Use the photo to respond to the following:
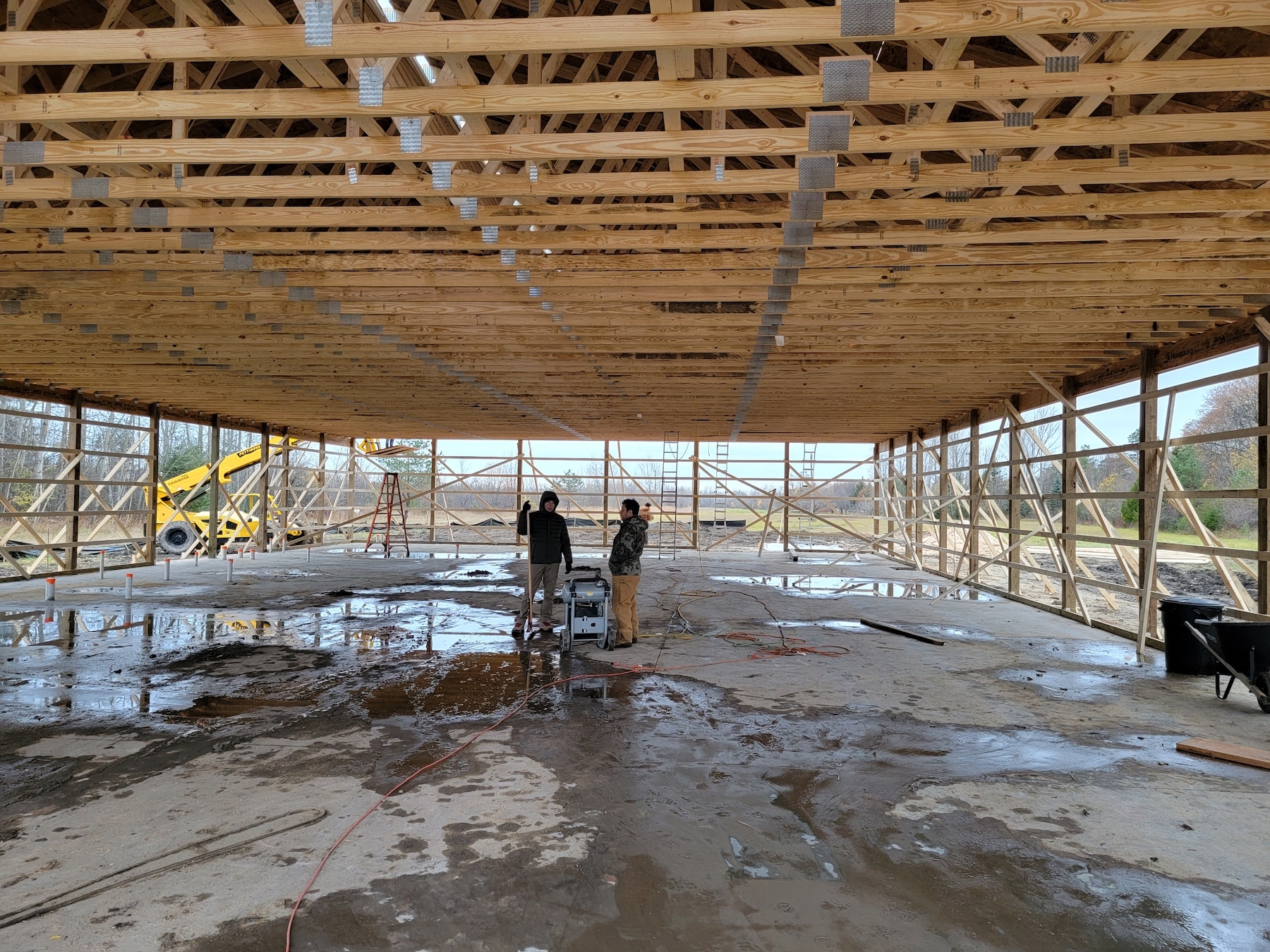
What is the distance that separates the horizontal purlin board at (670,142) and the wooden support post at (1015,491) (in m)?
8.38

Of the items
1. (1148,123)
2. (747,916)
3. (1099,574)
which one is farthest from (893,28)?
(1099,574)

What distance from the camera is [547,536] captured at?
26.8ft

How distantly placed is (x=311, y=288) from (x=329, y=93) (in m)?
3.73

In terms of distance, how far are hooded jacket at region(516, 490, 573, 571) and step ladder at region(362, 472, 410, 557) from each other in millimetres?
9691

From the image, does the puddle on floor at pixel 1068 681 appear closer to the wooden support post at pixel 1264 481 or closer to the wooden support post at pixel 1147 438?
the wooden support post at pixel 1264 481

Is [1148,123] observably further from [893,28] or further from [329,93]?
[329,93]

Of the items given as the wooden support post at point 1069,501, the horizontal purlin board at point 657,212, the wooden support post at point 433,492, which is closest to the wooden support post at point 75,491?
the wooden support post at point 433,492

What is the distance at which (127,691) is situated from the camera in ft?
19.1

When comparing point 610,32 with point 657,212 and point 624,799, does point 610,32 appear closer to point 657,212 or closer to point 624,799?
point 657,212

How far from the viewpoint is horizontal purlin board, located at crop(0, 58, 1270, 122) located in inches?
144

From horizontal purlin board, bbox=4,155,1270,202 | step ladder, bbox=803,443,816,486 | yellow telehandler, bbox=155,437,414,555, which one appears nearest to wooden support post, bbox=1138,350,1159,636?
horizontal purlin board, bbox=4,155,1270,202

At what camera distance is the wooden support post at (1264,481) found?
7.28 meters

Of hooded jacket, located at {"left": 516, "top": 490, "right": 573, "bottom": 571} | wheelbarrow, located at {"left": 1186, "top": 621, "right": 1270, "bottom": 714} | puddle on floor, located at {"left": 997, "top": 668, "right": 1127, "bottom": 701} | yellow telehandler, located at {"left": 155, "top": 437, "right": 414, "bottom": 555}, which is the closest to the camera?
wheelbarrow, located at {"left": 1186, "top": 621, "right": 1270, "bottom": 714}

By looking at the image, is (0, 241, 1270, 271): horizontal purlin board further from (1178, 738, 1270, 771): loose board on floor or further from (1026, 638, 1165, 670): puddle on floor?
(1026, 638, 1165, 670): puddle on floor
